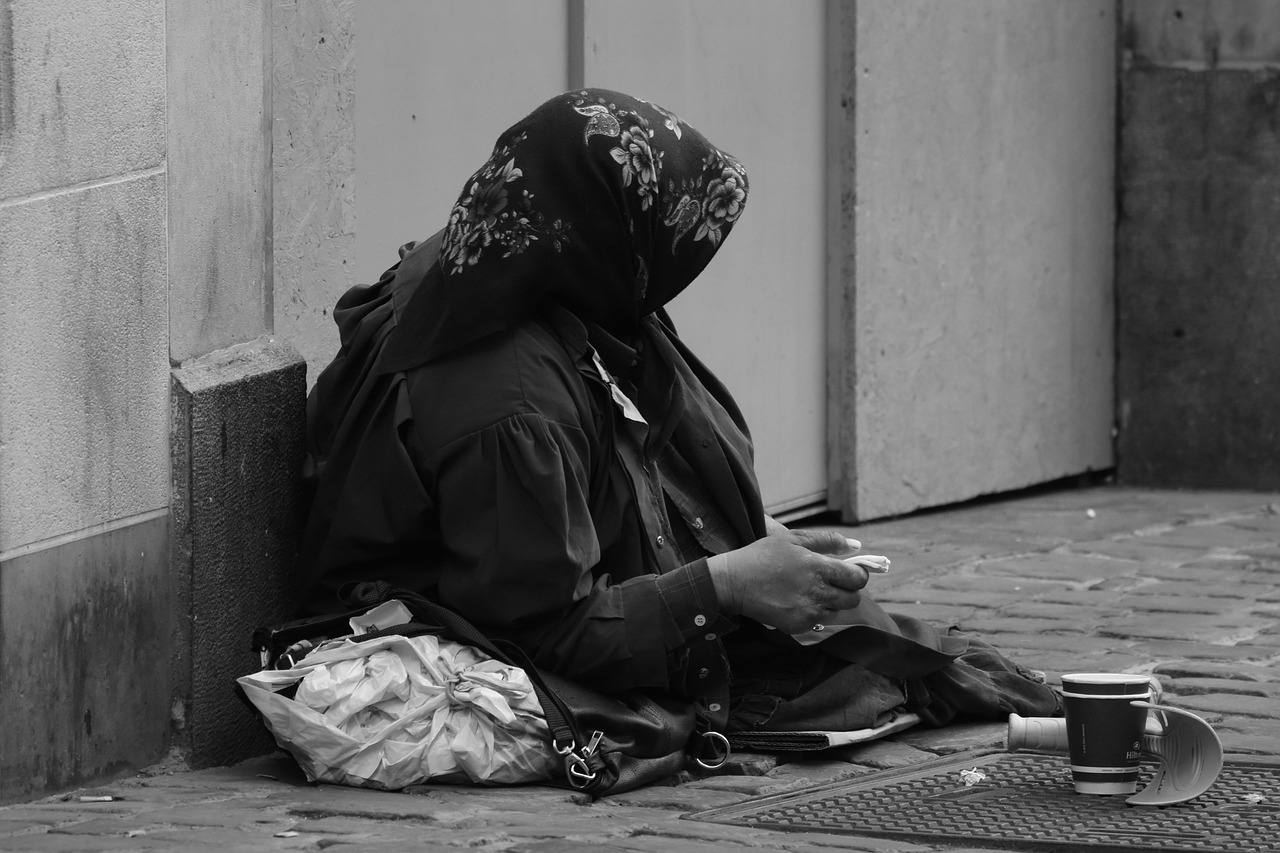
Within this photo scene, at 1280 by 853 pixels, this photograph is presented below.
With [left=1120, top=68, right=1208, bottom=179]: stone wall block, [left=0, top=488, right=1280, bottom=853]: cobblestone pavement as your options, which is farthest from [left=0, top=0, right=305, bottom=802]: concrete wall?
[left=1120, top=68, right=1208, bottom=179]: stone wall block

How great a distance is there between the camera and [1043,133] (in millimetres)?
8297

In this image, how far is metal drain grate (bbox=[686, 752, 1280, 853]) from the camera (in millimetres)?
3311

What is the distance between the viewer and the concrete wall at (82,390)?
353 cm

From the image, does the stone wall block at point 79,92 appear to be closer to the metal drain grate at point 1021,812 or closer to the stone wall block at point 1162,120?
the metal drain grate at point 1021,812

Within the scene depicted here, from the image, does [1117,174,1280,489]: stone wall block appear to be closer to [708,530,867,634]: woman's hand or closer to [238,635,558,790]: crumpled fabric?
[708,530,867,634]: woman's hand

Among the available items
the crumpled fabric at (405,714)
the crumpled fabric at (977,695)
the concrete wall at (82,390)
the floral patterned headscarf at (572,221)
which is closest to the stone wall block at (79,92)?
the concrete wall at (82,390)

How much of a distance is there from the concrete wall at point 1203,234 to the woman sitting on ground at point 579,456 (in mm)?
4956

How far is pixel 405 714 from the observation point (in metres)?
3.67

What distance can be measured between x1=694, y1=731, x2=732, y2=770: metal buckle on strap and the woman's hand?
26 centimetres

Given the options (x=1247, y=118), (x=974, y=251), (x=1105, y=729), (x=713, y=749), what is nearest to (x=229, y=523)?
(x=713, y=749)

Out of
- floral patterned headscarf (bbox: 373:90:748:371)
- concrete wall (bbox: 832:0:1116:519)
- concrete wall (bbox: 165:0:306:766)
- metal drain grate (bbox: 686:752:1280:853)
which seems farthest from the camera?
concrete wall (bbox: 832:0:1116:519)

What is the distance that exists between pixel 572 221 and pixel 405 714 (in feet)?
3.10

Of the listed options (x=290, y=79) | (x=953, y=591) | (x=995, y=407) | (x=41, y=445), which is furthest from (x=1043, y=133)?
(x=41, y=445)

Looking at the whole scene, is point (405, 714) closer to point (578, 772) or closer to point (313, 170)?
point (578, 772)
